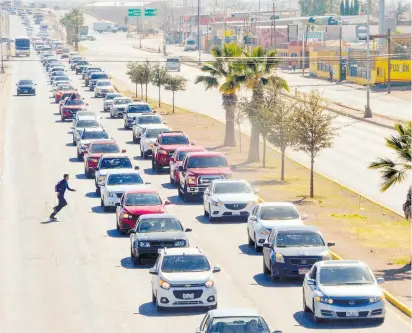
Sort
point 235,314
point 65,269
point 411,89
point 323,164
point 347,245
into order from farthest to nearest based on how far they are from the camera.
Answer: point 411,89
point 323,164
point 347,245
point 65,269
point 235,314

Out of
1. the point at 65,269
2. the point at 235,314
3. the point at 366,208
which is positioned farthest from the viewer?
the point at 366,208

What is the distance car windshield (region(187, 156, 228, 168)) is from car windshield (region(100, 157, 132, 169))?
3.34 metres

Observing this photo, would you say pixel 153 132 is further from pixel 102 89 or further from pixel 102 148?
pixel 102 89

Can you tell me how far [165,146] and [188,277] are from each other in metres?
29.8

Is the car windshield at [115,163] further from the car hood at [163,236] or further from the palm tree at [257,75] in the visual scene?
the car hood at [163,236]

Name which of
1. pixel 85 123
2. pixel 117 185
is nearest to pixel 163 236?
pixel 117 185

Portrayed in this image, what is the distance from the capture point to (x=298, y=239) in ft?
104

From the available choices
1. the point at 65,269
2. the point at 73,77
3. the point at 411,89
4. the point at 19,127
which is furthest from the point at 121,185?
the point at 73,77

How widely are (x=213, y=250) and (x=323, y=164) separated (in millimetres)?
26103

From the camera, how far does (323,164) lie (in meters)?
62.5

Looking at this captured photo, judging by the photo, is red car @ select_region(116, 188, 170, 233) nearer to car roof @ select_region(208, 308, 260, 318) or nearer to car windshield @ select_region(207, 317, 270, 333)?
car roof @ select_region(208, 308, 260, 318)

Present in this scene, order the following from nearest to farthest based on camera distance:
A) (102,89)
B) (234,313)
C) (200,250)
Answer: (234,313) < (200,250) < (102,89)

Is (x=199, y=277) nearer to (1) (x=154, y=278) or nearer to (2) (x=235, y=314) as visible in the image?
(1) (x=154, y=278)

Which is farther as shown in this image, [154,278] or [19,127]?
[19,127]
